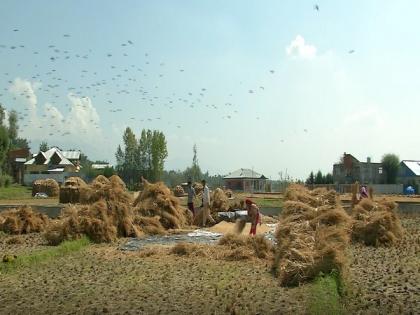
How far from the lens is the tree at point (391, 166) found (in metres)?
91.2

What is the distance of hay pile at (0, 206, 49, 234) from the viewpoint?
21494mm

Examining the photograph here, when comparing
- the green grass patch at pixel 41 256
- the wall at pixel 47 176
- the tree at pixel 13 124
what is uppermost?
the tree at pixel 13 124

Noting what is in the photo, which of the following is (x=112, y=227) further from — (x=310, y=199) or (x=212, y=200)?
(x=212, y=200)

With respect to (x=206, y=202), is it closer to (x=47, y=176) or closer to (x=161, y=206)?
(x=161, y=206)

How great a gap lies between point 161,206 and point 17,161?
9370cm

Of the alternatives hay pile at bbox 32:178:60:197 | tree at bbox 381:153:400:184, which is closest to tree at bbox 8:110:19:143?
hay pile at bbox 32:178:60:197

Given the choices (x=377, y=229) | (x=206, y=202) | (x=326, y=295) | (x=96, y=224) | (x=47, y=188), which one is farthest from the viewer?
(x=47, y=188)

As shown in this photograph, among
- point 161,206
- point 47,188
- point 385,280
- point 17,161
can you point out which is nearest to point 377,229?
point 385,280

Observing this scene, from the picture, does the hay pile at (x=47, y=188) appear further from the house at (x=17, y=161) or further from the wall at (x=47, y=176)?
the house at (x=17, y=161)

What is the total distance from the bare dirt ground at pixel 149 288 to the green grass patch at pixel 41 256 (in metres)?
0.40

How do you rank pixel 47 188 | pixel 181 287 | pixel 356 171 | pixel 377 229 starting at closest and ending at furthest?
pixel 181 287 → pixel 377 229 → pixel 47 188 → pixel 356 171

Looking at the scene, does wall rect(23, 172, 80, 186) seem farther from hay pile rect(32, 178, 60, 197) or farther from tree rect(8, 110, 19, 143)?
hay pile rect(32, 178, 60, 197)

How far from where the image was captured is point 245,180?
88188 millimetres

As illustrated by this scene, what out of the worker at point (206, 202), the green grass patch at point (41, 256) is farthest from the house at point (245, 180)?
the green grass patch at point (41, 256)
